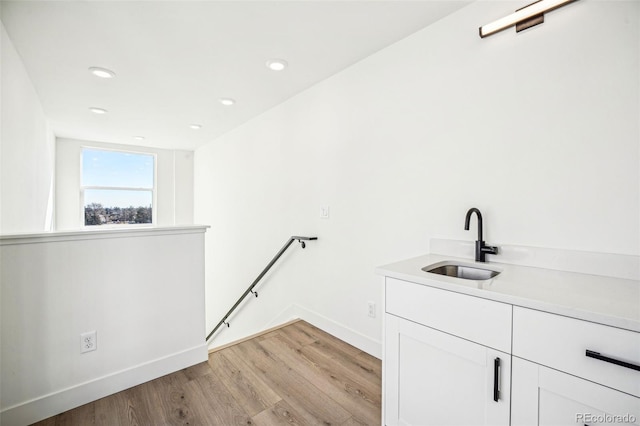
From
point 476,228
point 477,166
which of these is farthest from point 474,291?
point 477,166

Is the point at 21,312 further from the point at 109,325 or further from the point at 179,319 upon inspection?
the point at 179,319

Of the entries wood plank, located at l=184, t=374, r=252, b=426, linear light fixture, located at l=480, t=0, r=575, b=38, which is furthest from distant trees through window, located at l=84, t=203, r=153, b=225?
linear light fixture, located at l=480, t=0, r=575, b=38

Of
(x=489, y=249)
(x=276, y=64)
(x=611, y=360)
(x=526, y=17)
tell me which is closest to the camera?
(x=611, y=360)

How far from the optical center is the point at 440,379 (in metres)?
1.25

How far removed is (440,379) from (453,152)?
1.30 meters

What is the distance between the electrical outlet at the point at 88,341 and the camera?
1.77m

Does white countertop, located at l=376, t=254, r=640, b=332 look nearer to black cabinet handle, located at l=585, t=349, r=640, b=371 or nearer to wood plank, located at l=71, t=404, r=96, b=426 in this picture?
black cabinet handle, located at l=585, t=349, r=640, b=371

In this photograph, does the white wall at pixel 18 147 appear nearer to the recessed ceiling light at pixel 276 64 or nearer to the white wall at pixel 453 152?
the recessed ceiling light at pixel 276 64

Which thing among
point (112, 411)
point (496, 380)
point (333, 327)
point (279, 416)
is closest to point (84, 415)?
point (112, 411)

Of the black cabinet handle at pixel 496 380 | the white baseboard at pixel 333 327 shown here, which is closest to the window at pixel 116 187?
the white baseboard at pixel 333 327

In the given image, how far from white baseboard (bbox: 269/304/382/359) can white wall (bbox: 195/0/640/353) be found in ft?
0.06

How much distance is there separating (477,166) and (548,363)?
3.66 feet

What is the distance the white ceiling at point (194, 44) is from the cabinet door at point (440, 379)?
1872mm

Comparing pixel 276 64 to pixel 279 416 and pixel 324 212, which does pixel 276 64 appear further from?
pixel 279 416
